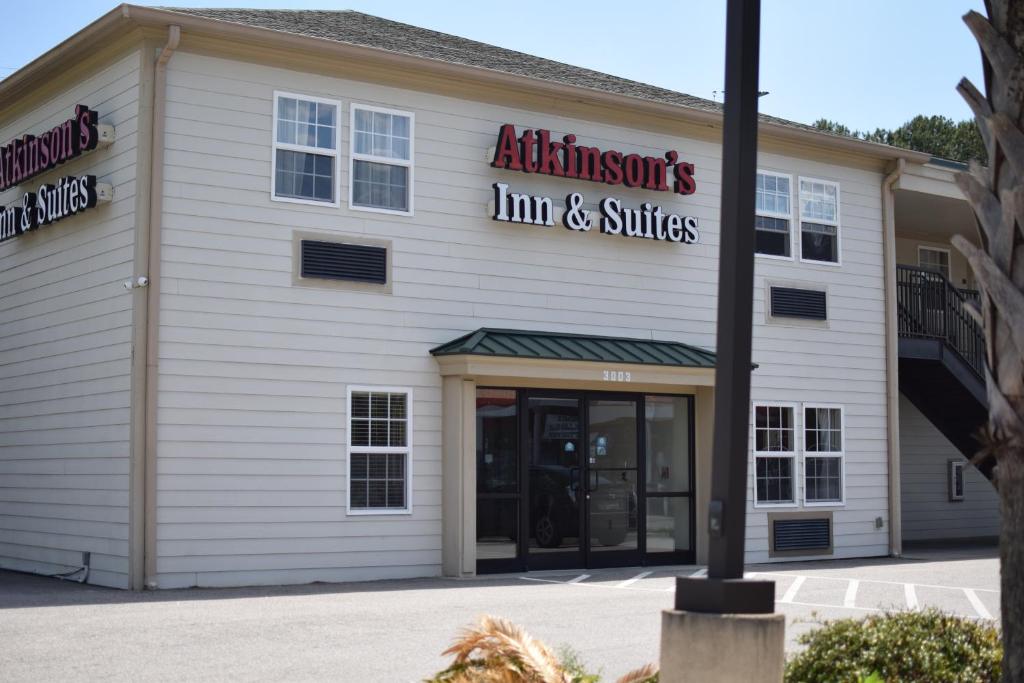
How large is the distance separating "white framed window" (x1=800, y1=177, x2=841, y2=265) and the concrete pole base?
16.3m

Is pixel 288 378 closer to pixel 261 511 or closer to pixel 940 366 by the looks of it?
pixel 261 511

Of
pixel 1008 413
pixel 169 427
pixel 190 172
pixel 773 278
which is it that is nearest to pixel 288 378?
pixel 169 427

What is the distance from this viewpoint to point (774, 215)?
2052cm

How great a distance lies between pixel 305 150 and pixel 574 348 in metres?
4.52

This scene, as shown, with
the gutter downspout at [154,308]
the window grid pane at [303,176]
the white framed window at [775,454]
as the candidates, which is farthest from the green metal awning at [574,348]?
the gutter downspout at [154,308]

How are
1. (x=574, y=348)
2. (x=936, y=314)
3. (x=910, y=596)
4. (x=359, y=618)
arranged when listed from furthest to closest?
1. (x=936, y=314)
2. (x=574, y=348)
3. (x=910, y=596)
4. (x=359, y=618)

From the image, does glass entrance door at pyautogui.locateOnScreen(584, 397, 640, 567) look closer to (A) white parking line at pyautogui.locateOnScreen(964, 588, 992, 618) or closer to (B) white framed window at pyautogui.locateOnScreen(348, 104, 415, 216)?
(B) white framed window at pyautogui.locateOnScreen(348, 104, 415, 216)

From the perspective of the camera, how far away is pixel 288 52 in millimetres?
15898

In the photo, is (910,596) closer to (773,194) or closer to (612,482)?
(612,482)

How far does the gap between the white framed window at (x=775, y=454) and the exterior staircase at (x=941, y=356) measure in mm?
3027

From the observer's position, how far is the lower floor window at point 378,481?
52.8 ft

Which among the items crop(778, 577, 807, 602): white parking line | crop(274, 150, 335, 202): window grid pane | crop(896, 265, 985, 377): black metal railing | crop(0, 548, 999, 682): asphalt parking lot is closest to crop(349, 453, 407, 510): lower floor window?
crop(0, 548, 999, 682): asphalt parking lot

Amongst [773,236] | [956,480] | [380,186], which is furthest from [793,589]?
[956,480]

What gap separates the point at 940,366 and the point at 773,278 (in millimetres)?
4381
